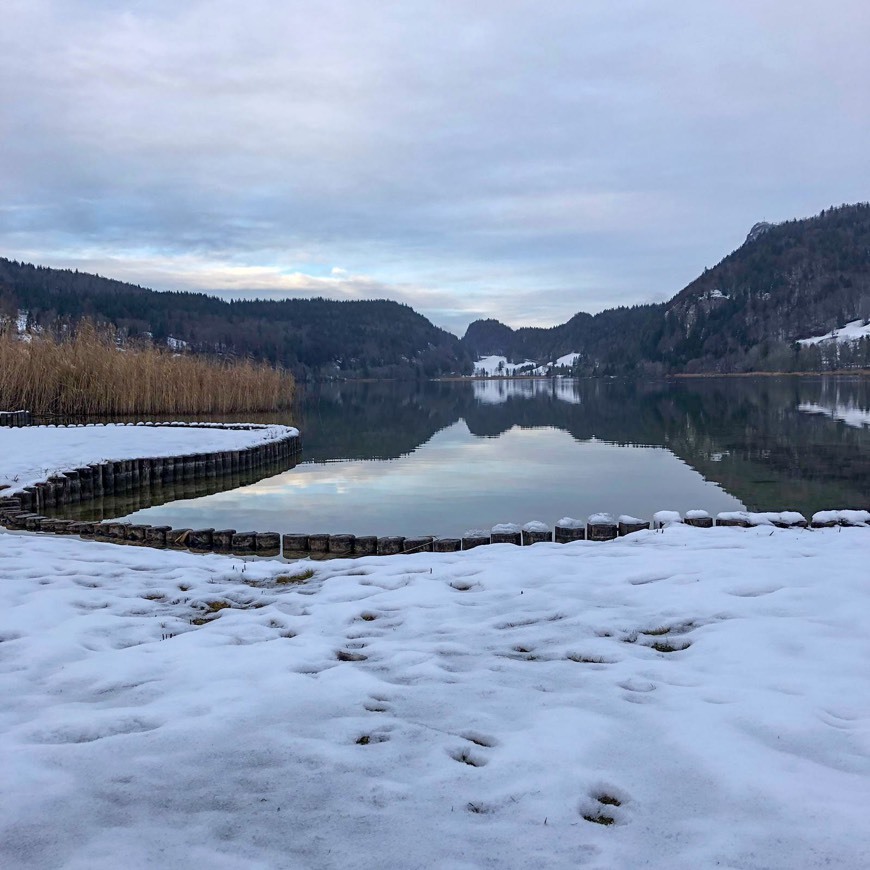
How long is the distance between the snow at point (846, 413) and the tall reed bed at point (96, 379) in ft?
87.7

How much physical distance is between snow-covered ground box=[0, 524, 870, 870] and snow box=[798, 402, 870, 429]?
26.3 metres

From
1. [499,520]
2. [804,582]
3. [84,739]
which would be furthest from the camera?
[499,520]

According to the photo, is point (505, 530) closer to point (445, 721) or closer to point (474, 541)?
point (474, 541)

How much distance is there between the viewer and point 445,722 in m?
3.25

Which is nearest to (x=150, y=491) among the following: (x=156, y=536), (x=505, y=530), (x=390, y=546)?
(x=156, y=536)

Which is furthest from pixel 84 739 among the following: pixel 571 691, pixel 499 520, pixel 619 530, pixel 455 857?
pixel 499 520

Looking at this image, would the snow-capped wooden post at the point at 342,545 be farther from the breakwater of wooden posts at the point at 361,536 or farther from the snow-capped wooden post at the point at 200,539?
the snow-capped wooden post at the point at 200,539

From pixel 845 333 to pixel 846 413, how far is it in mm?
170744

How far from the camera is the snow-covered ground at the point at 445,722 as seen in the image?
7.77 ft

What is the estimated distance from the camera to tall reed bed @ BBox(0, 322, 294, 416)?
26.2m

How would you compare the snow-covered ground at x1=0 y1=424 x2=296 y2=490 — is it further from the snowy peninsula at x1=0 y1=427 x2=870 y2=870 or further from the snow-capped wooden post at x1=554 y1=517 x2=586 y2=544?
the snow-capped wooden post at x1=554 y1=517 x2=586 y2=544

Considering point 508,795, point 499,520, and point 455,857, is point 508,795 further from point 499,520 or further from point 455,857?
point 499,520

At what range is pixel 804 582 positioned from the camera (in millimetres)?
5285

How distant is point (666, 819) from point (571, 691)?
42.9 inches
